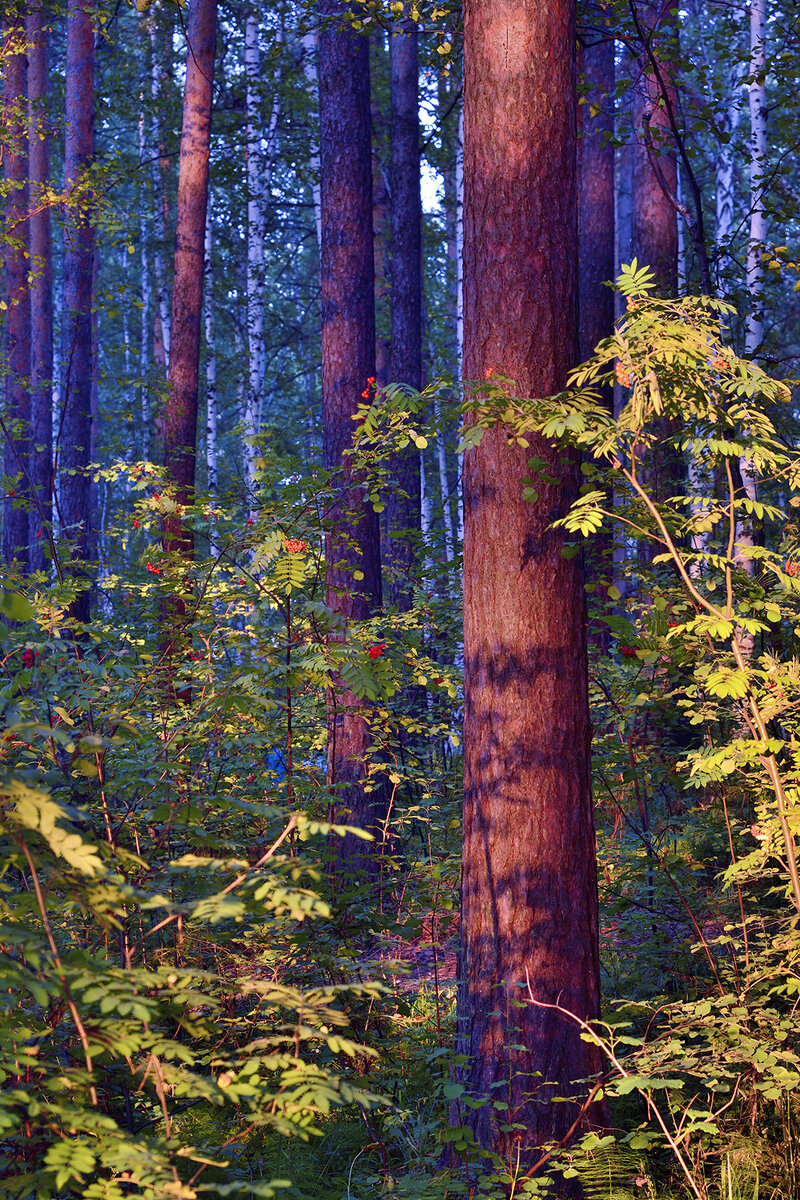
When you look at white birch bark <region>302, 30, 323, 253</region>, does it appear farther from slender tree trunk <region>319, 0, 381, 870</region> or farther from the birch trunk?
the birch trunk

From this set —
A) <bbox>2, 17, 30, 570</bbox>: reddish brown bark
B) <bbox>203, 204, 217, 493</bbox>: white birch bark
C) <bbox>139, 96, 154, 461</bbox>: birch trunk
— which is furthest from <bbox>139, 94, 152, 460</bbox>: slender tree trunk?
<bbox>2, 17, 30, 570</bbox>: reddish brown bark

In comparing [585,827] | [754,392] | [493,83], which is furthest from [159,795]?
[493,83]

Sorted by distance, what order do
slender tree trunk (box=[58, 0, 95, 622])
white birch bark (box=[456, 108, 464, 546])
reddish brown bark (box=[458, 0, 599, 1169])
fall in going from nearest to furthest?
1. reddish brown bark (box=[458, 0, 599, 1169])
2. white birch bark (box=[456, 108, 464, 546])
3. slender tree trunk (box=[58, 0, 95, 622])

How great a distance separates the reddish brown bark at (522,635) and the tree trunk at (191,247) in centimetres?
735

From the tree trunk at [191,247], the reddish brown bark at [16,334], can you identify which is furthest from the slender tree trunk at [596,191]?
the reddish brown bark at [16,334]

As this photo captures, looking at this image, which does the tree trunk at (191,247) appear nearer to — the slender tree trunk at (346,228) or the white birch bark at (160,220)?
the slender tree trunk at (346,228)

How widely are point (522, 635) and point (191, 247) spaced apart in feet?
30.4

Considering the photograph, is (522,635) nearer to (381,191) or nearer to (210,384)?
(210,384)

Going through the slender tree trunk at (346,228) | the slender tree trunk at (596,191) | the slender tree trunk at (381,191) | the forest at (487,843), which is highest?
the slender tree trunk at (381,191)

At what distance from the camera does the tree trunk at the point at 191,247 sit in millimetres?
10734

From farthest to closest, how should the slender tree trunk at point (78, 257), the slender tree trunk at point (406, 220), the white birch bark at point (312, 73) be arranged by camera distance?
the white birch bark at point (312, 73) < the slender tree trunk at point (406, 220) < the slender tree trunk at point (78, 257)

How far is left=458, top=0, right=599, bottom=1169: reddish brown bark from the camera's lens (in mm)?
3424

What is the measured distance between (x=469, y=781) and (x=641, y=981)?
190cm

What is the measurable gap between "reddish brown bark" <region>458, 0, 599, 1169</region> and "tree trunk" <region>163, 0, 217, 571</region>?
289 inches
